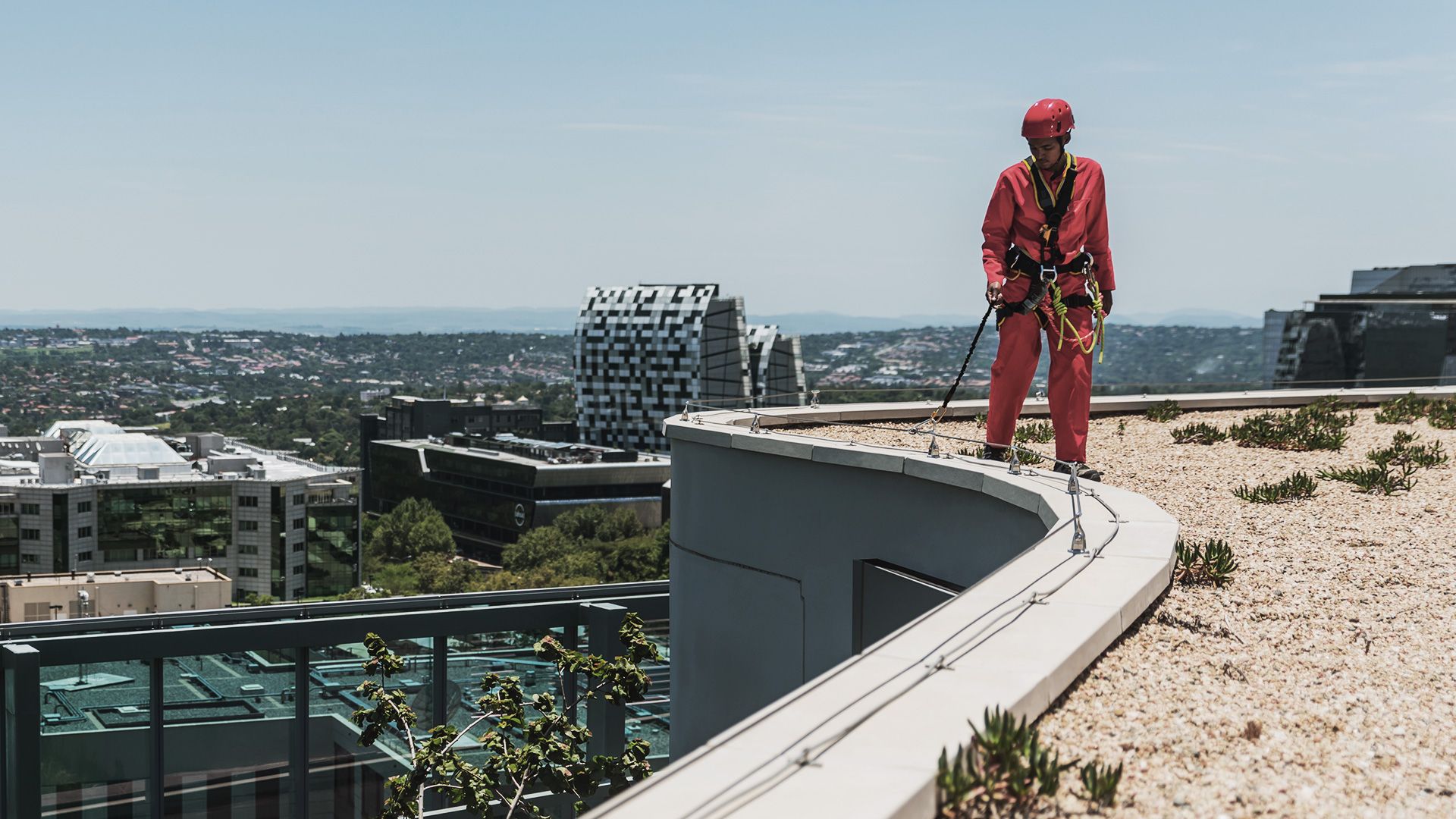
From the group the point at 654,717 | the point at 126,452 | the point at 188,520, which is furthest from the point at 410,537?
the point at 654,717

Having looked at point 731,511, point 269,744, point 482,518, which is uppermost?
point 731,511

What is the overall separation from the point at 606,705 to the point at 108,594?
155 ft

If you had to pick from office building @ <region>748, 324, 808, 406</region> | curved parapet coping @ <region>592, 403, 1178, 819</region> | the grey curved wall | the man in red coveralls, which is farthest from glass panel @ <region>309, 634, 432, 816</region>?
office building @ <region>748, 324, 808, 406</region>

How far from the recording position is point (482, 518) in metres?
120

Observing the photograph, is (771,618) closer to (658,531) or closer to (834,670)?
(834,670)

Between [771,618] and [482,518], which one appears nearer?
[771,618]

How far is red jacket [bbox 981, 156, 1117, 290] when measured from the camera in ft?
29.2

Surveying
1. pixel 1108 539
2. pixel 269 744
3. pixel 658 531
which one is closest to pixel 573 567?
pixel 658 531

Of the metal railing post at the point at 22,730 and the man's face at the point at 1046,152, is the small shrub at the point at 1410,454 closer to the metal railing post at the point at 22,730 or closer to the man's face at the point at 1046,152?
the man's face at the point at 1046,152

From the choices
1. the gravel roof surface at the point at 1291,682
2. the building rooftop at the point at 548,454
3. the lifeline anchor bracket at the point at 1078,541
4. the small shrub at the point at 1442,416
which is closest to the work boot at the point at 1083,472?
the gravel roof surface at the point at 1291,682

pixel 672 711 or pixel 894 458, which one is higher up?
pixel 894 458

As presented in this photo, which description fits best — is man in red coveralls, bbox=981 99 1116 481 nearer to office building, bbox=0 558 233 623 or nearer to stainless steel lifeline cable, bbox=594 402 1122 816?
stainless steel lifeline cable, bbox=594 402 1122 816

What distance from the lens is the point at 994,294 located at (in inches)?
354

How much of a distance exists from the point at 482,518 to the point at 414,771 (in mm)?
112939
